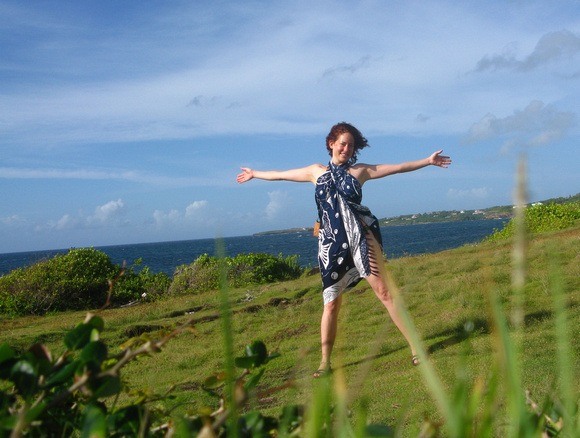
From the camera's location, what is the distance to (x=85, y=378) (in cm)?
143

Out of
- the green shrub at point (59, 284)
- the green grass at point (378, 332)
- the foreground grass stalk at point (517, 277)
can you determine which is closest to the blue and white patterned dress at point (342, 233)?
the green grass at point (378, 332)

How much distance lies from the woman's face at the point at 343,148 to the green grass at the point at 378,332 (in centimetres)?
143

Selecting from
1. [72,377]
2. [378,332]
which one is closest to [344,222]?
[378,332]

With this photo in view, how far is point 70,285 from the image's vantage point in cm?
1702

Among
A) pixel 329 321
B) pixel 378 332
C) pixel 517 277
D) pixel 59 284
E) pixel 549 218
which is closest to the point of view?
pixel 517 277

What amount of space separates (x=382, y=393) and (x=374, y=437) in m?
4.58

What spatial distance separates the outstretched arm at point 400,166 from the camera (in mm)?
7328

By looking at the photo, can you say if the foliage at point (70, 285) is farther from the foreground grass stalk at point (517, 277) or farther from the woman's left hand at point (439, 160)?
the foreground grass stalk at point (517, 277)

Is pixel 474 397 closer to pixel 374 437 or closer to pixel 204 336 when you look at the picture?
pixel 374 437

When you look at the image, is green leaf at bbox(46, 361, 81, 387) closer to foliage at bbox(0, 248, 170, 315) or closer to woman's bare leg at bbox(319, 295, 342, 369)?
woman's bare leg at bbox(319, 295, 342, 369)

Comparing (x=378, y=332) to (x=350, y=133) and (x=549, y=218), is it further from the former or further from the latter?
(x=549, y=218)

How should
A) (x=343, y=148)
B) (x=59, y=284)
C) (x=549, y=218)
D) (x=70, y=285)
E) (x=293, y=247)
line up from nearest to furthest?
(x=343, y=148) < (x=59, y=284) < (x=70, y=285) < (x=549, y=218) < (x=293, y=247)

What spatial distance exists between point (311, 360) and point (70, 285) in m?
10.6

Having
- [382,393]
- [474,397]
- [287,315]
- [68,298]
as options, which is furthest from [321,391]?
[68,298]
